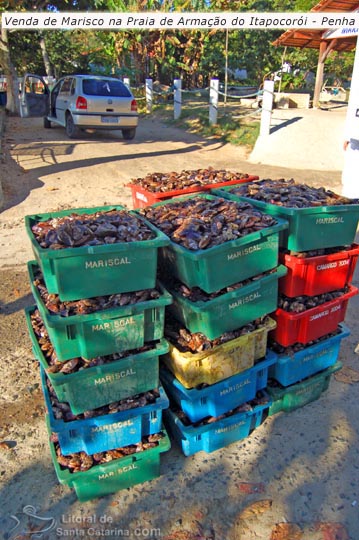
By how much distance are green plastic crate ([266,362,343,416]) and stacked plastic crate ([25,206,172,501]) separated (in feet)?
3.21

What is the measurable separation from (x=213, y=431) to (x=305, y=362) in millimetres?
960

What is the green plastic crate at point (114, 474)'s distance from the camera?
254 cm

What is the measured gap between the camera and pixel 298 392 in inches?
131

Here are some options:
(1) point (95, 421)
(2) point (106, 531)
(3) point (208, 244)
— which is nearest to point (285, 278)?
(3) point (208, 244)

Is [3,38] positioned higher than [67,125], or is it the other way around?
[3,38]

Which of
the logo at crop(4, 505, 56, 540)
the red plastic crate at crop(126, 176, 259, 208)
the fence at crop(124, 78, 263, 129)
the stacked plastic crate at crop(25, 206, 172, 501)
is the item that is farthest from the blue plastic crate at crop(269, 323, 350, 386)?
the fence at crop(124, 78, 263, 129)

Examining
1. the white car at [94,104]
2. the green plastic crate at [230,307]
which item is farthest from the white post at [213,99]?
the green plastic crate at [230,307]

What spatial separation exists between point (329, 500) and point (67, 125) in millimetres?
13227

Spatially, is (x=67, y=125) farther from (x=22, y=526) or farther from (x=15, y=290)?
(x=22, y=526)

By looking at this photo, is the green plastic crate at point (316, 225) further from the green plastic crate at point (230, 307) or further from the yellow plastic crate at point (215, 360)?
the yellow plastic crate at point (215, 360)

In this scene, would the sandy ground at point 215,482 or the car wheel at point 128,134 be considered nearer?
the sandy ground at point 215,482

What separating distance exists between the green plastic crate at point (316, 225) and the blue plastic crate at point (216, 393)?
905 mm

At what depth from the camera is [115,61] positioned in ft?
96.2

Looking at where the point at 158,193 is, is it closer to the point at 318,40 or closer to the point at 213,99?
the point at 213,99
